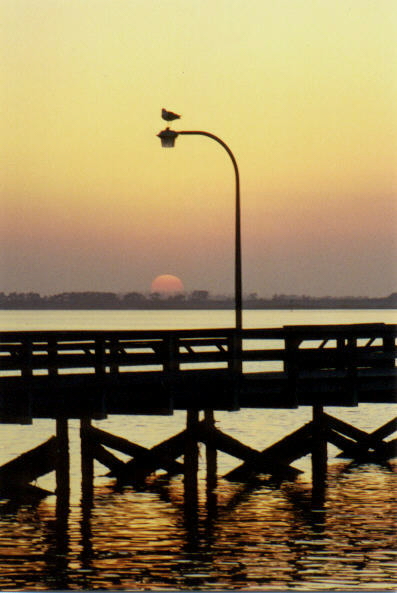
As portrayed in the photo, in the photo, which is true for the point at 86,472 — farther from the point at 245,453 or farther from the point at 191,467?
the point at 245,453

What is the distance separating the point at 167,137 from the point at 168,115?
0.60 m

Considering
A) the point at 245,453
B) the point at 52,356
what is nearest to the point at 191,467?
the point at 245,453

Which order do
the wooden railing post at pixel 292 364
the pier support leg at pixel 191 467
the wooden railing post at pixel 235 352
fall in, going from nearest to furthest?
the wooden railing post at pixel 235 352
the wooden railing post at pixel 292 364
the pier support leg at pixel 191 467

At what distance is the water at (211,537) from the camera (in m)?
18.0

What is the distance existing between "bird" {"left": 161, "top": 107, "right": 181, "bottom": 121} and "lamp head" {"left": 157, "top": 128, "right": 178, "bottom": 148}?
1.22 ft

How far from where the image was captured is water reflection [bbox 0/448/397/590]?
18.1 m

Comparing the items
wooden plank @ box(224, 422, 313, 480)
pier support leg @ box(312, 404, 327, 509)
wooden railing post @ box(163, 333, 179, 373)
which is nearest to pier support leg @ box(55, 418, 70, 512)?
wooden railing post @ box(163, 333, 179, 373)

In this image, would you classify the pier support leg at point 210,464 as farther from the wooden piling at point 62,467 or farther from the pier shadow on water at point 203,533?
the wooden piling at point 62,467

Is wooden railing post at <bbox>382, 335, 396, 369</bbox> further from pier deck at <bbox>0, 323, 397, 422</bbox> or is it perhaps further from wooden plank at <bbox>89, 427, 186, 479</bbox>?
wooden plank at <bbox>89, 427, 186, 479</bbox>

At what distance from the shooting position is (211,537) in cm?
2188

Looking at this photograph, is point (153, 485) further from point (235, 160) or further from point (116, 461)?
point (235, 160)

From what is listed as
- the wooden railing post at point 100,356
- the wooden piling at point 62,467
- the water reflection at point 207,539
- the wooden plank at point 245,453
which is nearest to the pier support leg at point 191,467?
the water reflection at point 207,539

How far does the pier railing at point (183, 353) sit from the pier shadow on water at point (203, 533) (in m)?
2.73

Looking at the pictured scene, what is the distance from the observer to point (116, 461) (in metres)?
28.8
